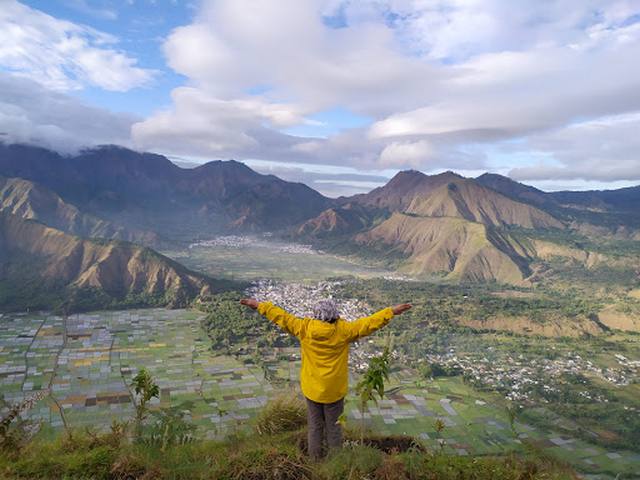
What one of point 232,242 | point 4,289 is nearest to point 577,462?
point 4,289

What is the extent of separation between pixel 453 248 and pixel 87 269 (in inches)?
3916

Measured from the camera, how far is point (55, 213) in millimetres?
142625

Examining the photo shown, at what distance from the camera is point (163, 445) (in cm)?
694

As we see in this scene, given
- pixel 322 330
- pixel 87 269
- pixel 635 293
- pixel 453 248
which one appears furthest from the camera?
pixel 453 248

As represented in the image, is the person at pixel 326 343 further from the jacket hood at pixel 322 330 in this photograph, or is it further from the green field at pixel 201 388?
the green field at pixel 201 388

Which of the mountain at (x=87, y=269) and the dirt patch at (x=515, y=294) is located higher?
the mountain at (x=87, y=269)

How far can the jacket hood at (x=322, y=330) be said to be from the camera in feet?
19.2

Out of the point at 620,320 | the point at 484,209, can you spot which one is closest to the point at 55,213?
the point at 620,320

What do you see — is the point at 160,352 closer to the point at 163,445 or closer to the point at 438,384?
the point at 438,384

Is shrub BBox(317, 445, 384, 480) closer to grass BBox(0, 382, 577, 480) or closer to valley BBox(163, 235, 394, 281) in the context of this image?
grass BBox(0, 382, 577, 480)

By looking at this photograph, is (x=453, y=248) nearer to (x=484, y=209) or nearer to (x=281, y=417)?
(x=484, y=209)

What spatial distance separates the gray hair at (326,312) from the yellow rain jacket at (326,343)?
68mm

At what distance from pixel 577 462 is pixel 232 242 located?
498 feet

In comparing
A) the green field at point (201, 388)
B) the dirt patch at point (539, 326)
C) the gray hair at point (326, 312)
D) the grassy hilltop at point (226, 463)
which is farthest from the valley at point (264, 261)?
the gray hair at point (326, 312)
